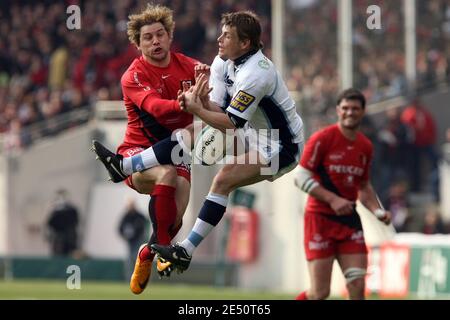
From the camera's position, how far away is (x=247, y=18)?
11641mm

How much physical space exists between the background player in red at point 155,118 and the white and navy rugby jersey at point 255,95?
323 mm

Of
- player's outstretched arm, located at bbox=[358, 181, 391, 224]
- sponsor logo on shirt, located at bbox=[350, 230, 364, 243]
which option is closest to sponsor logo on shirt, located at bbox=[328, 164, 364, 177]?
player's outstretched arm, located at bbox=[358, 181, 391, 224]

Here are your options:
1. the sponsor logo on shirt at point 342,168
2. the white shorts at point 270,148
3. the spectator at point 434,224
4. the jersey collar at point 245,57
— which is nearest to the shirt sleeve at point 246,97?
the jersey collar at point 245,57

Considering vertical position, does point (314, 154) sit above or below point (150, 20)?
below

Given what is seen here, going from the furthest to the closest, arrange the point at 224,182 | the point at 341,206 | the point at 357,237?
the point at 357,237, the point at 341,206, the point at 224,182

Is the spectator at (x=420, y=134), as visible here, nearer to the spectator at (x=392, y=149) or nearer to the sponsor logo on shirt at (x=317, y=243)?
the spectator at (x=392, y=149)

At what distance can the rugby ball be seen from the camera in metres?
11.7

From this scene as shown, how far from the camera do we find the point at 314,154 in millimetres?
13859

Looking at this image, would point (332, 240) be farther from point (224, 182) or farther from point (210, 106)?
point (210, 106)

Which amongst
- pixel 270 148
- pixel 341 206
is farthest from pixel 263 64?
pixel 341 206

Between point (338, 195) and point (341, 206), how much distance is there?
0.45 metres

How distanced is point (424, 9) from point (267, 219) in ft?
16.4

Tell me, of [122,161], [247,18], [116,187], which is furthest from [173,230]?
[116,187]

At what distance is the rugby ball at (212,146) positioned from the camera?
11742 millimetres
